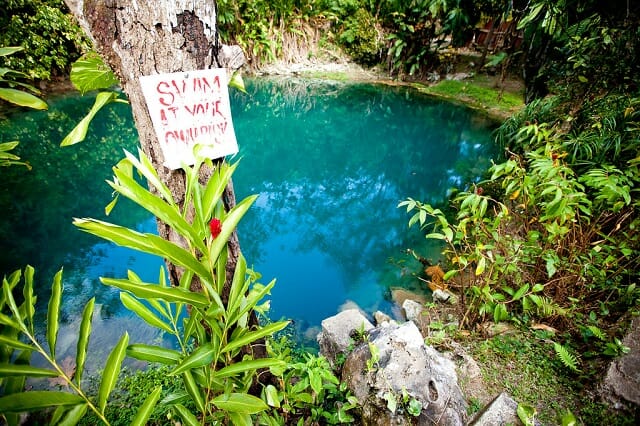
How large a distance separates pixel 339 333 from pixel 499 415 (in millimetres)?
940

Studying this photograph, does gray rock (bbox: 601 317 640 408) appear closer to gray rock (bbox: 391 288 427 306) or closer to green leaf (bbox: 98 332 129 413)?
gray rock (bbox: 391 288 427 306)

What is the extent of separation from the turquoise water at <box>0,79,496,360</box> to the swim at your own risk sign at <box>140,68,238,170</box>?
6.01 feet

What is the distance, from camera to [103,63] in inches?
32.1

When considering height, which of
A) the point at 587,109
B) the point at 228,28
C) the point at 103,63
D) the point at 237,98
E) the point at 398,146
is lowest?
the point at 398,146

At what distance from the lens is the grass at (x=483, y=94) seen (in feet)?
22.9

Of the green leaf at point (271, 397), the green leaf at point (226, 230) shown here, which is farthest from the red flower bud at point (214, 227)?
the green leaf at point (271, 397)

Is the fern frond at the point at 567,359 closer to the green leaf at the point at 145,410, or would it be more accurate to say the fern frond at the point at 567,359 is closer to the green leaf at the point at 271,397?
the green leaf at the point at 271,397

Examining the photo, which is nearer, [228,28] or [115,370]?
[115,370]

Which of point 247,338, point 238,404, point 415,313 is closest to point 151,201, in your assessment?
point 247,338

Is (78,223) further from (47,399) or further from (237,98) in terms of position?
(237,98)

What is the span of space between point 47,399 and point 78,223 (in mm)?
305

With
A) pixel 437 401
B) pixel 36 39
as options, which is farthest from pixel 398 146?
pixel 36 39

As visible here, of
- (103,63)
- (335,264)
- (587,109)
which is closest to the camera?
(103,63)

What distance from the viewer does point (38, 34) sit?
576 cm
